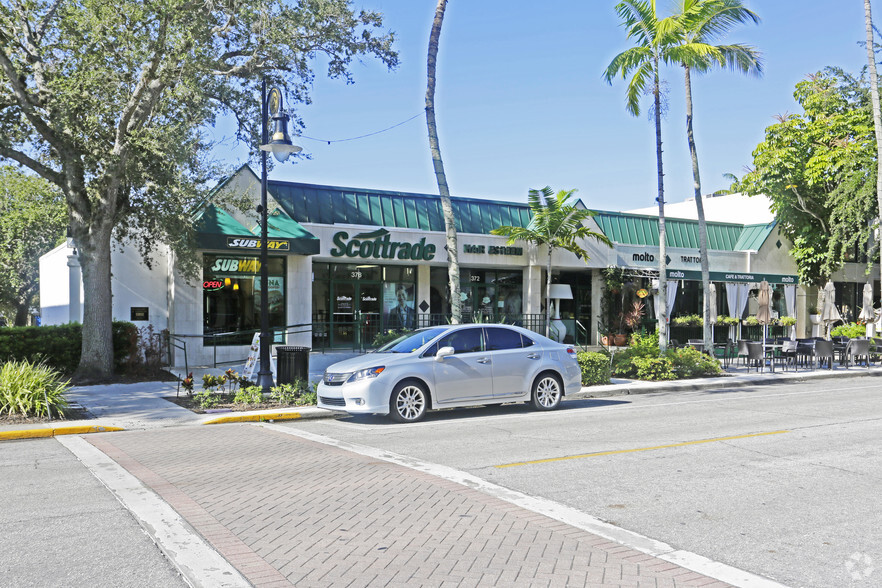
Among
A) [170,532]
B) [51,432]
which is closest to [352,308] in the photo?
[51,432]

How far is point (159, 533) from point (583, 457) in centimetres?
515

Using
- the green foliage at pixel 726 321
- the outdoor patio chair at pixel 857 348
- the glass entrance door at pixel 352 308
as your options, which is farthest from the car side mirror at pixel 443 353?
the green foliage at pixel 726 321

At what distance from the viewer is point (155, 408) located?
1391cm

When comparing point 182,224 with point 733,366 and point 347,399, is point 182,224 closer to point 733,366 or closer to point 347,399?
point 347,399

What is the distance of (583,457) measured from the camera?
925cm

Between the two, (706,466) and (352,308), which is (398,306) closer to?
(352,308)

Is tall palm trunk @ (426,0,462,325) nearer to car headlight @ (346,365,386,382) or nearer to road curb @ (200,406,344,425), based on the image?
road curb @ (200,406,344,425)

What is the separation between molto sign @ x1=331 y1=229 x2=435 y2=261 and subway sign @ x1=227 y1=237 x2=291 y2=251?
8.41ft

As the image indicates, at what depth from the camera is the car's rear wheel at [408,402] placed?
483 inches

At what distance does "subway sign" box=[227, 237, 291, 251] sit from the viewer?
66.1 feet

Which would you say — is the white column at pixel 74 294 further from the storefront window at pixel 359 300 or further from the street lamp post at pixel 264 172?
the street lamp post at pixel 264 172

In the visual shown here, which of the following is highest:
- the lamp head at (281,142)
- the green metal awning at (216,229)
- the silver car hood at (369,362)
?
the lamp head at (281,142)

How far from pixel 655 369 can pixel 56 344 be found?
48.9 ft

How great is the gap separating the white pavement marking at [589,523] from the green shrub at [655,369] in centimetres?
1160
